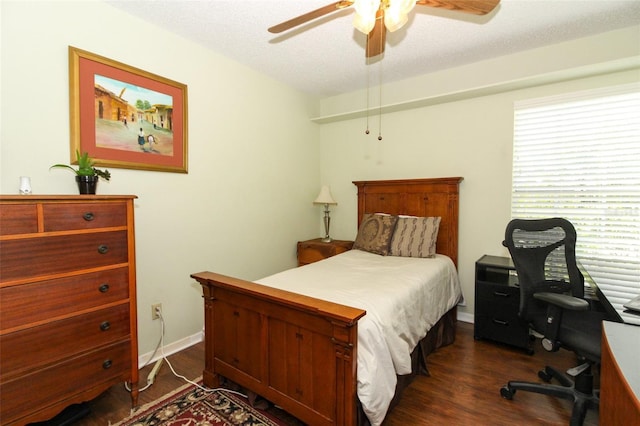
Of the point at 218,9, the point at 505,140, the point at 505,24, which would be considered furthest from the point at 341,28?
the point at 505,140

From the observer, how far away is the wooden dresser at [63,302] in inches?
50.1

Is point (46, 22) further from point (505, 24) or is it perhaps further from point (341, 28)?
point (505, 24)

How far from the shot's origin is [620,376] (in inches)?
31.0

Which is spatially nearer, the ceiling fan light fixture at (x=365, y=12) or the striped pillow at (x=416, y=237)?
the ceiling fan light fixture at (x=365, y=12)

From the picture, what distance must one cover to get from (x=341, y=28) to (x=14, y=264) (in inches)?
97.4

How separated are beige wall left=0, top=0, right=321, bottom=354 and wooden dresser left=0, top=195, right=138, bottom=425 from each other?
0.55 m

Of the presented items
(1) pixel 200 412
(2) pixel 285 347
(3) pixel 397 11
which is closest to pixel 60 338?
(1) pixel 200 412

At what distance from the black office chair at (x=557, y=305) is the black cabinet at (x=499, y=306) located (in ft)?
1.30

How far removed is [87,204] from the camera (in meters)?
1.49

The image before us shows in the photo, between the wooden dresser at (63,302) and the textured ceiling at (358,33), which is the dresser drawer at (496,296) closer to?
the textured ceiling at (358,33)

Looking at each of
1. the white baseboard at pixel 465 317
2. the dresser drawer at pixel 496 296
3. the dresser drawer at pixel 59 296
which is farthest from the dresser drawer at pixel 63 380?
the white baseboard at pixel 465 317

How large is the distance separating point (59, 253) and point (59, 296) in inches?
8.2

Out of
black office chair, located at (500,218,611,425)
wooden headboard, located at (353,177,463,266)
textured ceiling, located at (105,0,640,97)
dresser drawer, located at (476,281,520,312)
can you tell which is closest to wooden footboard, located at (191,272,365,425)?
black office chair, located at (500,218,611,425)

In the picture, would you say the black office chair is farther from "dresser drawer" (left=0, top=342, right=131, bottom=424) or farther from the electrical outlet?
the electrical outlet
